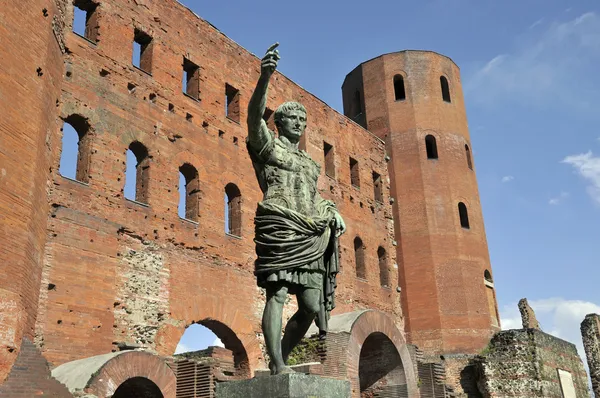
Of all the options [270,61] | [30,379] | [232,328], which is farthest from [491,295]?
[270,61]

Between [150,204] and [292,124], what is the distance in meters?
9.21

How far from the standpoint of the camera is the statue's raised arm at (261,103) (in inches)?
179

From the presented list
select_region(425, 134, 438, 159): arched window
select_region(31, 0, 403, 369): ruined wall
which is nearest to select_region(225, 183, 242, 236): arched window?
select_region(31, 0, 403, 369): ruined wall

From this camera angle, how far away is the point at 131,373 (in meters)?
10.4

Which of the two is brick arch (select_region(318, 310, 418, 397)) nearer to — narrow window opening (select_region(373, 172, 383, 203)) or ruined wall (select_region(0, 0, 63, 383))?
ruined wall (select_region(0, 0, 63, 383))

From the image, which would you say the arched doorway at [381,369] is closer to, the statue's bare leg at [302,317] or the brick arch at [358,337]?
the brick arch at [358,337]

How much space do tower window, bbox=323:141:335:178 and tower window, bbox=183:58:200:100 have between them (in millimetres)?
5581

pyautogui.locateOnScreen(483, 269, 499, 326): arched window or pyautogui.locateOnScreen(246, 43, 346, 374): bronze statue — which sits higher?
pyautogui.locateOnScreen(483, 269, 499, 326): arched window

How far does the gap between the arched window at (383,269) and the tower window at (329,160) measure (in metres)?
3.29

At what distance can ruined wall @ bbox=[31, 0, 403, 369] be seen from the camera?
11.8 metres

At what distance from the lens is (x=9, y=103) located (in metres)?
9.99

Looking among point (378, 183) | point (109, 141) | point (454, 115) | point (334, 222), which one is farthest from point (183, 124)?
point (454, 115)

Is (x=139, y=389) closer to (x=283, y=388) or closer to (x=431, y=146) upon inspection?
(x=283, y=388)

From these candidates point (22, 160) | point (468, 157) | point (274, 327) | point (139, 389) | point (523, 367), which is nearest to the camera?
point (274, 327)
